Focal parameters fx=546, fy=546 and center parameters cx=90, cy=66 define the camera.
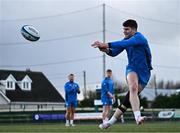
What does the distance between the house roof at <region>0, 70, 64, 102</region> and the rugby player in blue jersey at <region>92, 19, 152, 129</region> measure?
6734 centimetres

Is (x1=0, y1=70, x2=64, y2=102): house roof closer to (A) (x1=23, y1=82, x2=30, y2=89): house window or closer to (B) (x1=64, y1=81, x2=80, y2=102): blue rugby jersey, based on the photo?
(A) (x1=23, y1=82, x2=30, y2=89): house window

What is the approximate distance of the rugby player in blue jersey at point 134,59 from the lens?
999 cm

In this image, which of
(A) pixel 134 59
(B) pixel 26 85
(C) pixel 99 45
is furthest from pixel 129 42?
(B) pixel 26 85

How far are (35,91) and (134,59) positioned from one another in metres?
73.3

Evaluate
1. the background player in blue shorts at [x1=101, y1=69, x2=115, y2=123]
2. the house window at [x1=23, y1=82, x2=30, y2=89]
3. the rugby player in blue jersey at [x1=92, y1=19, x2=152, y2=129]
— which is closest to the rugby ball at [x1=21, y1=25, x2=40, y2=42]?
the rugby player in blue jersey at [x1=92, y1=19, x2=152, y2=129]

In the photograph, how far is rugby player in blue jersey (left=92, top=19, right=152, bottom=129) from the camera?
393 inches

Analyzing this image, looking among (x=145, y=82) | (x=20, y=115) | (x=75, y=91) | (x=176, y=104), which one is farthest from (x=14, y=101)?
(x=145, y=82)

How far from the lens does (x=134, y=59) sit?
1022 cm

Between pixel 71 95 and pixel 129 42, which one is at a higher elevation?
pixel 129 42

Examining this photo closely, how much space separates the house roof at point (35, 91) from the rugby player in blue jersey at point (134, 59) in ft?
221

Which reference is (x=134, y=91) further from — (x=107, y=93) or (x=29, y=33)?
(x=107, y=93)

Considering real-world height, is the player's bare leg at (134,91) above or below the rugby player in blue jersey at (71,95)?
below

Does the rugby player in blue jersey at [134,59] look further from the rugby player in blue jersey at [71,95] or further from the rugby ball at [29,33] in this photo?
the rugby player in blue jersey at [71,95]

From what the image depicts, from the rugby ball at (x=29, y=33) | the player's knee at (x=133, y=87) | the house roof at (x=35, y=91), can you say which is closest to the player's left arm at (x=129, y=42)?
the player's knee at (x=133, y=87)
